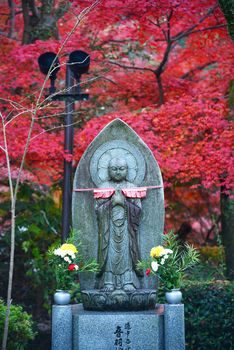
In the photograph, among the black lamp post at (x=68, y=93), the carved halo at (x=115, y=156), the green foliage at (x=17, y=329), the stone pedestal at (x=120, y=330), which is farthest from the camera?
the black lamp post at (x=68, y=93)

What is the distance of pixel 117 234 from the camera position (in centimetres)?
905

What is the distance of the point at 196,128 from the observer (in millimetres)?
10945

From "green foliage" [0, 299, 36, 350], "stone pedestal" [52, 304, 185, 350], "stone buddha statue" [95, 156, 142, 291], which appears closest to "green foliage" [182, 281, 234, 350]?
"stone buddha statue" [95, 156, 142, 291]

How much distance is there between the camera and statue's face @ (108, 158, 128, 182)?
9.24 metres

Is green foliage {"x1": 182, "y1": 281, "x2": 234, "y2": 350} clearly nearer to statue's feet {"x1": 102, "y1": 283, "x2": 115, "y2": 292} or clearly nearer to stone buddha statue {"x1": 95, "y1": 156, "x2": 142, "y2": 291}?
stone buddha statue {"x1": 95, "y1": 156, "x2": 142, "y2": 291}

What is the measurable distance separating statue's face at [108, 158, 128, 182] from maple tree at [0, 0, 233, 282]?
4.43 ft

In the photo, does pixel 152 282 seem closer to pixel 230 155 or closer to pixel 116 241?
pixel 116 241

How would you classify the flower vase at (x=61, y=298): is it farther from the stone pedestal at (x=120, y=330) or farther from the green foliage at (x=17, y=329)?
the green foliage at (x=17, y=329)

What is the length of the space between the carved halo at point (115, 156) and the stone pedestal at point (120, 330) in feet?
7.32

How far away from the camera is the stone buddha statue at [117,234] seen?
898 cm

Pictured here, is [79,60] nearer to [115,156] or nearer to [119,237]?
[115,156]

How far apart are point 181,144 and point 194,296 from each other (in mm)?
2956

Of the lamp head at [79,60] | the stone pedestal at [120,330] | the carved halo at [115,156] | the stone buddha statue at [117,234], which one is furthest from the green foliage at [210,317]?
the lamp head at [79,60]

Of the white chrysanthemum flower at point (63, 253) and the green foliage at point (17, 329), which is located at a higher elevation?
the white chrysanthemum flower at point (63, 253)
